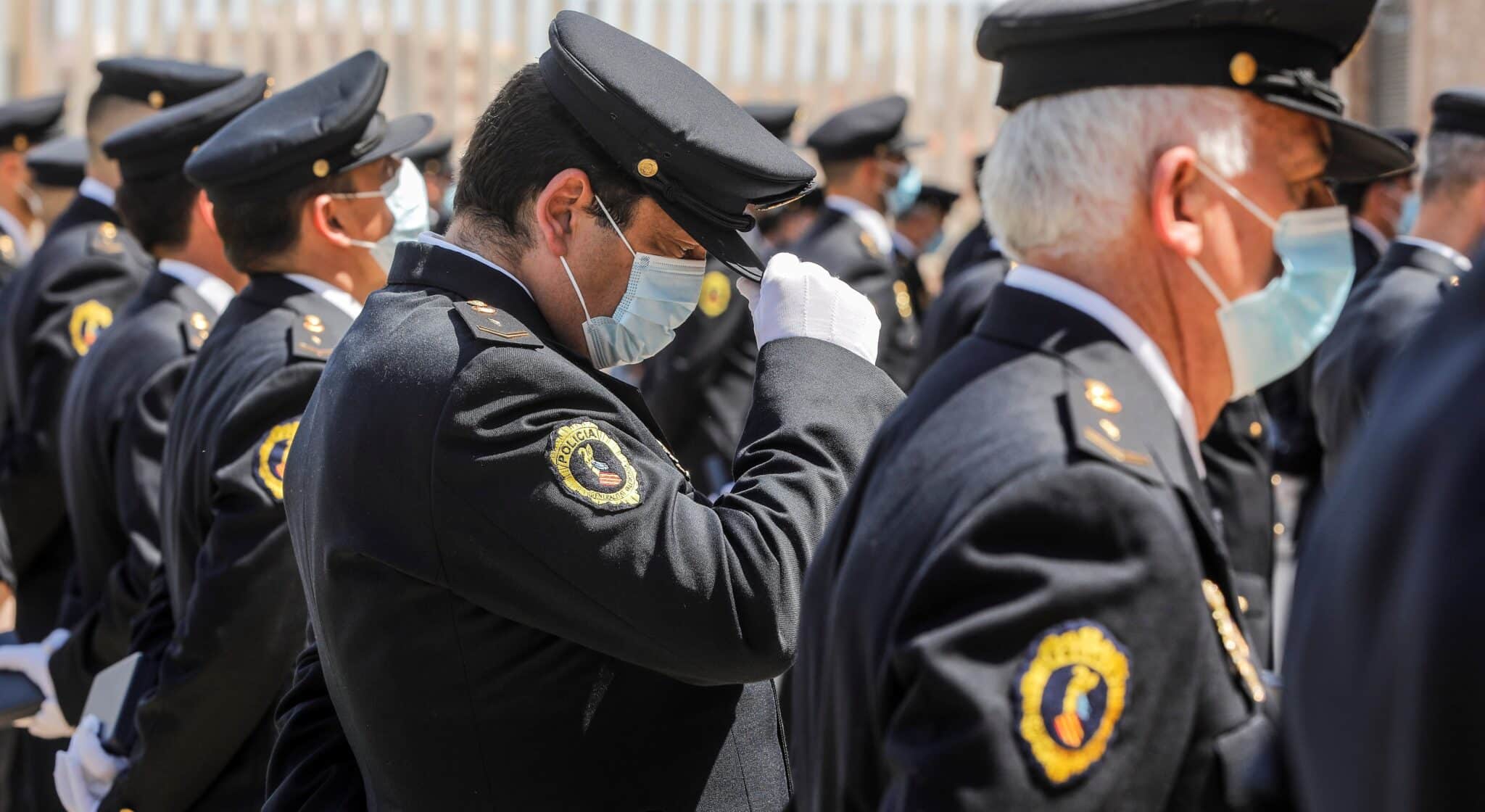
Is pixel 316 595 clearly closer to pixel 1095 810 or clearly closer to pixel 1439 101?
pixel 1095 810

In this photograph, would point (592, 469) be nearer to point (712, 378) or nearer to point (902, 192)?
point (712, 378)

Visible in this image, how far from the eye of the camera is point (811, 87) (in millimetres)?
14102

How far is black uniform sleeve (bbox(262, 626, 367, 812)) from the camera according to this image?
2.09 metres

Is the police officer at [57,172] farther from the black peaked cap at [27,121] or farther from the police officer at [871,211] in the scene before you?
the police officer at [871,211]

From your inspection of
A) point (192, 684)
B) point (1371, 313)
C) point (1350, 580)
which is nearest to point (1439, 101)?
point (1371, 313)

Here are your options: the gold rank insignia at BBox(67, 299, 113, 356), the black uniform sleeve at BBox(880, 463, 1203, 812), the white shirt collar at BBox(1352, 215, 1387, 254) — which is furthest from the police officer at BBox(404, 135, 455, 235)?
the black uniform sleeve at BBox(880, 463, 1203, 812)

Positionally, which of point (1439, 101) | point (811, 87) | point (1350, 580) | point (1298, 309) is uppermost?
point (1350, 580)

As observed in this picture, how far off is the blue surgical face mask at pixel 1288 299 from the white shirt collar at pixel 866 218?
A: 5.19 m

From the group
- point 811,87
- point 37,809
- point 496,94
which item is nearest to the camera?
point 496,94

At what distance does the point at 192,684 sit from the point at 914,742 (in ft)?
5.78

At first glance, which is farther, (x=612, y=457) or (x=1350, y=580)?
(x=612, y=457)

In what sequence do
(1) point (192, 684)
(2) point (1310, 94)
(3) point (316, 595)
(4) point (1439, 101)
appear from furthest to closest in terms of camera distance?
(4) point (1439, 101) < (1) point (192, 684) < (3) point (316, 595) < (2) point (1310, 94)

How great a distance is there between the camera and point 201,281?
140 inches

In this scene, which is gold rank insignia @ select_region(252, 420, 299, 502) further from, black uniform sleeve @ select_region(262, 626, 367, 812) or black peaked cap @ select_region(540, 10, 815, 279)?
black peaked cap @ select_region(540, 10, 815, 279)
